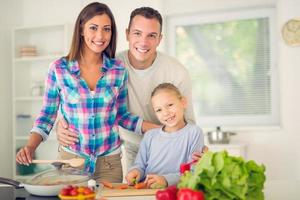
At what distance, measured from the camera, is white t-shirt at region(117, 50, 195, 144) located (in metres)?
2.07

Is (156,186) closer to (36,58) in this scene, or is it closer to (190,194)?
(190,194)

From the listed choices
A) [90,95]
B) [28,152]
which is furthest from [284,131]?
[28,152]

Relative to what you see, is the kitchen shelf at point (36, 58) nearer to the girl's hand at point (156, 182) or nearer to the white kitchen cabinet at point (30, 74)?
the white kitchen cabinet at point (30, 74)

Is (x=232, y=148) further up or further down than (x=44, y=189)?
further down

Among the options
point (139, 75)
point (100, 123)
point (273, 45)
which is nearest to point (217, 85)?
point (273, 45)

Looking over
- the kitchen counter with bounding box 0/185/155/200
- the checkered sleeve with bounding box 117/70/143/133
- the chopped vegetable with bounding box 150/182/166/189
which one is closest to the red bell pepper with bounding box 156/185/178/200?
the kitchen counter with bounding box 0/185/155/200

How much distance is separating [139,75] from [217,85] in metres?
2.50

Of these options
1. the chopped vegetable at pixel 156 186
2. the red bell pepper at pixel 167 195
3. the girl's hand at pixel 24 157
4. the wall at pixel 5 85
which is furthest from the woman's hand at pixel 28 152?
the wall at pixel 5 85

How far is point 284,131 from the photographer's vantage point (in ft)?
13.4

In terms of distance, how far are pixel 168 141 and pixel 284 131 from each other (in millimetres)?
2597

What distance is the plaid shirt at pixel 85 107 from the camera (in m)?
1.84

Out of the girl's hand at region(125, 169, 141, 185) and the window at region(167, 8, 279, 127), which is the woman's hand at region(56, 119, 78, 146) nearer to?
the girl's hand at region(125, 169, 141, 185)

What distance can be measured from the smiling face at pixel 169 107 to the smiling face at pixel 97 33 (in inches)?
13.6

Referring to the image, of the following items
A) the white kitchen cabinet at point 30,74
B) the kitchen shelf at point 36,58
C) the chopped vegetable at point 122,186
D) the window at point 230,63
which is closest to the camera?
the chopped vegetable at point 122,186
